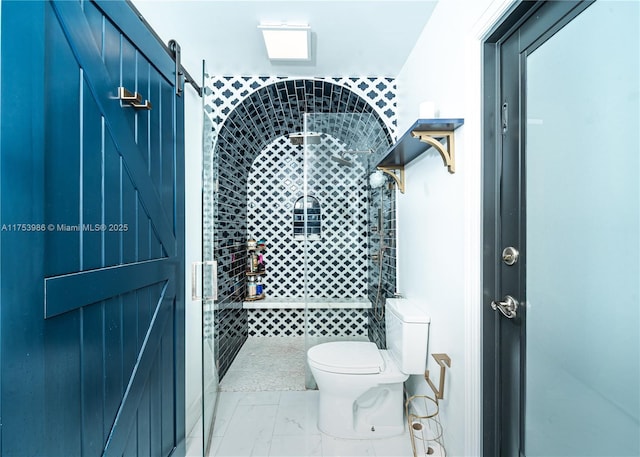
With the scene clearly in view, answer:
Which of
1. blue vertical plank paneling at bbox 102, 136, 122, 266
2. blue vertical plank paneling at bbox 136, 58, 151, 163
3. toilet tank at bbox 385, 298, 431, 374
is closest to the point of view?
blue vertical plank paneling at bbox 102, 136, 122, 266

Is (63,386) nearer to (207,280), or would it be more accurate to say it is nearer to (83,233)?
(83,233)

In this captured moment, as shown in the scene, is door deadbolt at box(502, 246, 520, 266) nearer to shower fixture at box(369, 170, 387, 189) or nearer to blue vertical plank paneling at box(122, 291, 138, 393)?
shower fixture at box(369, 170, 387, 189)

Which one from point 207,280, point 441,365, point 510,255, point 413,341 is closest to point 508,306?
point 510,255

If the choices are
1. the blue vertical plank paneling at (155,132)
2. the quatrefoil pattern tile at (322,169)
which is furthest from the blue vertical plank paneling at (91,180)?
the quatrefoil pattern tile at (322,169)

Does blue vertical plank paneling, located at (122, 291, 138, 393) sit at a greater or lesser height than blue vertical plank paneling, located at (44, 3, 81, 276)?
lesser

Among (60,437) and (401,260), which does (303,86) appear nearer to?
(401,260)

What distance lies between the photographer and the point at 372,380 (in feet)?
6.40

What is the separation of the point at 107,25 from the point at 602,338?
188 cm

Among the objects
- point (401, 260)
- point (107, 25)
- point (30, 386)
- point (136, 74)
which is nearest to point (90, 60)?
point (107, 25)

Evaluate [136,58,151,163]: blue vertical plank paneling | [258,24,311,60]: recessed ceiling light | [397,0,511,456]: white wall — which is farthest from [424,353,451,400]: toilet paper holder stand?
[258,24,311,60]: recessed ceiling light

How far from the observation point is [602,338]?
918mm

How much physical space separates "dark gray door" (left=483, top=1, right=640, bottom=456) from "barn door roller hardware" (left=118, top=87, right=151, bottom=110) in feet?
4.72

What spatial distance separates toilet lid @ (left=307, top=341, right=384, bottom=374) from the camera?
6.45 feet

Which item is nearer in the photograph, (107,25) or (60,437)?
(60,437)
